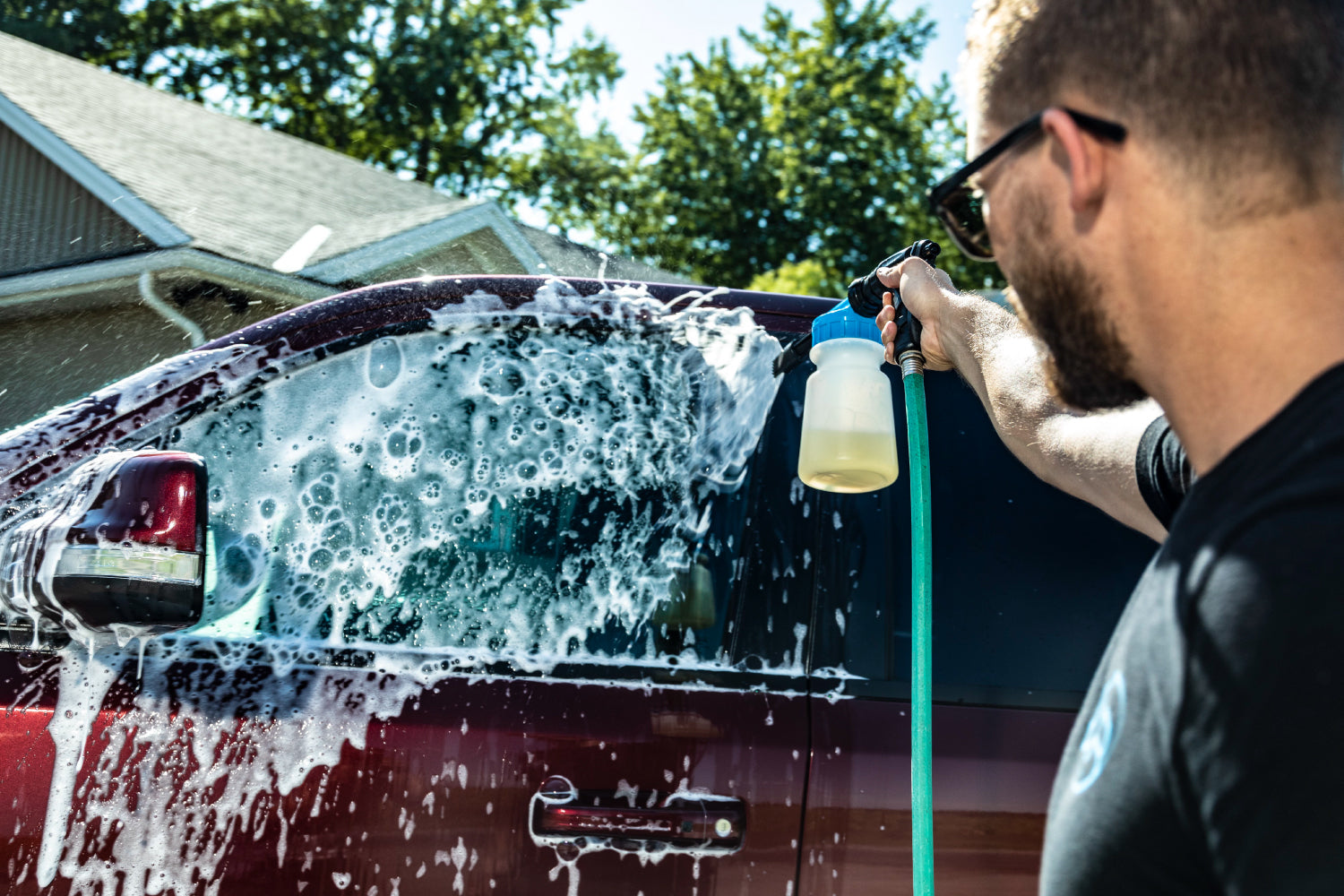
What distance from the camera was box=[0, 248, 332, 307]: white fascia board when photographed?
25.8 ft

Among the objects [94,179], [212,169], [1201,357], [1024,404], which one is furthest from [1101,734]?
[212,169]

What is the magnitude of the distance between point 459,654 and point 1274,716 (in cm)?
133

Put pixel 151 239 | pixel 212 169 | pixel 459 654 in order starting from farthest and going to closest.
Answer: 1. pixel 212 169
2. pixel 151 239
3. pixel 459 654

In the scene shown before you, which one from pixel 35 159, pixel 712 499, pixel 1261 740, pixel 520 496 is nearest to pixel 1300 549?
pixel 1261 740

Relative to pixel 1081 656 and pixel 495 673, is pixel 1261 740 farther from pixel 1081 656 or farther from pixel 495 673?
pixel 495 673

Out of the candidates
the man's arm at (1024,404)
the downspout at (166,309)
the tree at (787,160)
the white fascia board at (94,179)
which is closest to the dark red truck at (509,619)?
the man's arm at (1024,404)

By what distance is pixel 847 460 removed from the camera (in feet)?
6.00

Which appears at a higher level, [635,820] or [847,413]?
[847,413]

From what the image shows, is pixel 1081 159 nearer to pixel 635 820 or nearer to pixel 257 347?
pixel 635 820

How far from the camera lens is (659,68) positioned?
83.1ft

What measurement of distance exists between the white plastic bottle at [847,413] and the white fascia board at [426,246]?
20.9ft

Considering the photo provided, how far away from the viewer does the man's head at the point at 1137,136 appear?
946 millimetres

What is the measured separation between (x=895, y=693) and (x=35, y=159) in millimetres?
11193

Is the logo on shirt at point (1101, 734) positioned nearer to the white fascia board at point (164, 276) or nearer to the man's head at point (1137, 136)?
the man's head at point (1137, 136)
